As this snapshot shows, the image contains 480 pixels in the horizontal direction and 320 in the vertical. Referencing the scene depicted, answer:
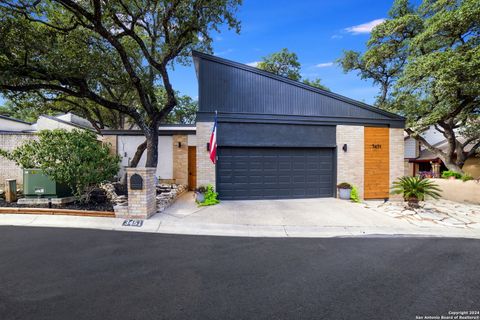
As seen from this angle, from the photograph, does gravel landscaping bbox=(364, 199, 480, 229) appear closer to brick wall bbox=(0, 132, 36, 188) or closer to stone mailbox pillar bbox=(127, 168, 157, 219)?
stone mailbox pillar bbox=(127, 168, 157, 219)

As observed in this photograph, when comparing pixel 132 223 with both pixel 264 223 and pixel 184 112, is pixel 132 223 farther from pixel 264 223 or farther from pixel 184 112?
pixel 184 112

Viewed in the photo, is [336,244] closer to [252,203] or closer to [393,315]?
[393,315]

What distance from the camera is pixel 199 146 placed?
9375mm

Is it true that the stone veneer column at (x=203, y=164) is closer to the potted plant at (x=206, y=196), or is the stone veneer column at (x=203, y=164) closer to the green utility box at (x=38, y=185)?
the potted plant at (x=206, y=196)

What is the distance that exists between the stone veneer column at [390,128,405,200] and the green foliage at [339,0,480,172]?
128 inches

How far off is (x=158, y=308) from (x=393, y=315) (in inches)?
112

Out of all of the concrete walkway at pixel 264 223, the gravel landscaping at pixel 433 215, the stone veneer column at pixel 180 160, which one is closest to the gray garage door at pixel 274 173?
the concrete walkway at pixel 264 223

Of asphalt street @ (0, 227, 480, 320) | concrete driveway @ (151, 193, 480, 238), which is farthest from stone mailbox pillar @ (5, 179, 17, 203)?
concrete driveway @ (151, 193, 480, 238)

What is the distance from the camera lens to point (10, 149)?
11008 millimetres

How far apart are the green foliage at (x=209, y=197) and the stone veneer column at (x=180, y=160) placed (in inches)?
152

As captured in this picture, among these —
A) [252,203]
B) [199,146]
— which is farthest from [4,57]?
[252,203]

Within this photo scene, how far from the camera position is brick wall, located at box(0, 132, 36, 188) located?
1062cm

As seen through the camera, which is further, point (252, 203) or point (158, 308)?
point (252, 203)

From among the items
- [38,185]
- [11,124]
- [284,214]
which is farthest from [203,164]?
[11,124]
